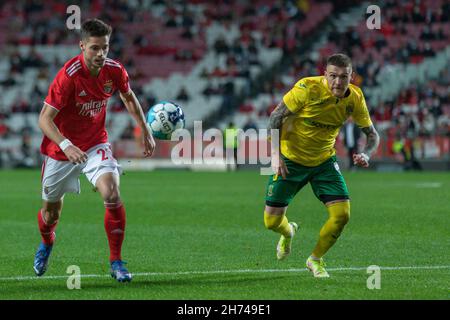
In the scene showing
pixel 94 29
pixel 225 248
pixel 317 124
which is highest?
pixel 94 29

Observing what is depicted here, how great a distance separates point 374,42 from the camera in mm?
37969

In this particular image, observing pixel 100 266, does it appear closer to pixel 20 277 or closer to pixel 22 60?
pixel 20 277

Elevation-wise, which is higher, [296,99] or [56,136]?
[296,99]

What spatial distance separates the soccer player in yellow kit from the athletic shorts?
1.56 metres

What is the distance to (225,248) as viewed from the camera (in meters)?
11.6

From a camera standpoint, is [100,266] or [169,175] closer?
[100,266]

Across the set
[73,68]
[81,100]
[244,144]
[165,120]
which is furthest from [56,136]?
[244,144]

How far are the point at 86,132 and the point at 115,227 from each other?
3.01 feet

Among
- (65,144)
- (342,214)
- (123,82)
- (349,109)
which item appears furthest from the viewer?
(349,109)

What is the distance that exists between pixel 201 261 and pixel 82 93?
2.51 metres

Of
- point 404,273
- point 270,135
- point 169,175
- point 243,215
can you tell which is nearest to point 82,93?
point 270,135

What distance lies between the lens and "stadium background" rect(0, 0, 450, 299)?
9281 millimetres

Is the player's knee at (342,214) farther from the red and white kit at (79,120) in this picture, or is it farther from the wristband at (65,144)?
the wristband at (65,144)

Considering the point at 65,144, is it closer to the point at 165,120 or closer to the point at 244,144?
the point at 165,120
